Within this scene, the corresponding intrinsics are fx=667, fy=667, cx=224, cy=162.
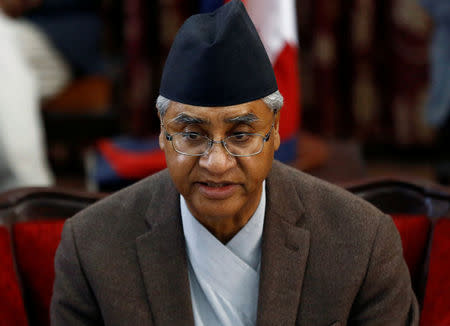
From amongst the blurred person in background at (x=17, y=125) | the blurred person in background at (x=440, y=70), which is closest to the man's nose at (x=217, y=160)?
the blurred person in background at (x=17, y=125)

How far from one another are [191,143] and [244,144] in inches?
3.6

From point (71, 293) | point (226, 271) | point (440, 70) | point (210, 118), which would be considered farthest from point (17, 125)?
point (440, 70)

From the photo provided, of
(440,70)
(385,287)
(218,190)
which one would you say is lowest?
(440,70)

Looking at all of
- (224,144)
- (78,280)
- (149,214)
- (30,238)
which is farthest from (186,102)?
(30,238)

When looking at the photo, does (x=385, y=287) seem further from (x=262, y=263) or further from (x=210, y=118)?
(x=210, y=118)

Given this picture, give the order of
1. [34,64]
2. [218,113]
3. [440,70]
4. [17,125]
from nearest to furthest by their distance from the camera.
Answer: [218,113]
[17,125]
[440,70]
[34,64]

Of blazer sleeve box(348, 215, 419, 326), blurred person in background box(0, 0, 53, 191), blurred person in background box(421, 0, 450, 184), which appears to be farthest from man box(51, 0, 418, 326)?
blurred person in background box(421, 0, 450, 184)

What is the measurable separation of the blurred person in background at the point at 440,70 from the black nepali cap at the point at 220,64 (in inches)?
89.8

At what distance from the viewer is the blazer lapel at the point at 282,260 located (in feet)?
4.08

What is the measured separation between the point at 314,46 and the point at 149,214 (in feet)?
10.4

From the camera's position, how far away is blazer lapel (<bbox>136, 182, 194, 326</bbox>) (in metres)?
1.27

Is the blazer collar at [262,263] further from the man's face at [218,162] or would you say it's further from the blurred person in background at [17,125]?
the blurred person in background at [17,125]

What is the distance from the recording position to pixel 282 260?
1.27 metres

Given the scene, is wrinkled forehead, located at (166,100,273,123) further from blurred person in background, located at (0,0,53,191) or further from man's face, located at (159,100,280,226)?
blurred person in background, located at (0,0,53,191)
